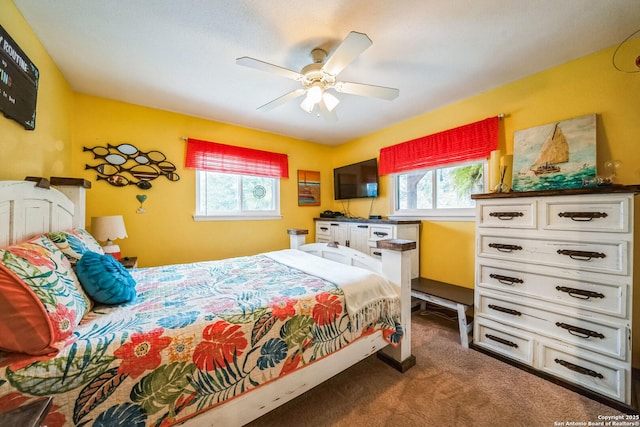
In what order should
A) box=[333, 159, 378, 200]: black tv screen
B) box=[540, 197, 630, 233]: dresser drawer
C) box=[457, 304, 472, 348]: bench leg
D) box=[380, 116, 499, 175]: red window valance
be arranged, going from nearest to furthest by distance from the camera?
box=[540, 197, 630, 233]: dresser drawer
box=[457, 304, 472, 348]: bench leg
box=[380, 116, 499, 175]: red window valance
box=[333, 159, 378, 200]: black tv screen

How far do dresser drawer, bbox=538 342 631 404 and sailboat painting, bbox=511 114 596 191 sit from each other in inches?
45.5

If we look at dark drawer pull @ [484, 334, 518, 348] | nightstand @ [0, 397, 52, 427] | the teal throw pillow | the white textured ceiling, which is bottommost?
dark drawer pull @ [484, 334, 518, 348]

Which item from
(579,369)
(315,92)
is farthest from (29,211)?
(579,369)

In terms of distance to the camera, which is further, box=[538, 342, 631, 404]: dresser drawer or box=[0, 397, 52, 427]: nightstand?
box=[538, 342, 631, 404]: dresser drawer

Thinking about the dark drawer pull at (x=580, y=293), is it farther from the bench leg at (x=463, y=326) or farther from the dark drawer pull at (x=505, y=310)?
the bench leg at (x=463, y=326)

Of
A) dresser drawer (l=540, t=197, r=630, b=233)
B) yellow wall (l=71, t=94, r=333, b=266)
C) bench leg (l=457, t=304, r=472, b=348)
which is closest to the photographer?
dresser drawer (l=540, t=197, r=630, b=233)

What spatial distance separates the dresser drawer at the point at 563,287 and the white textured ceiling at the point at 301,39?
163 cm

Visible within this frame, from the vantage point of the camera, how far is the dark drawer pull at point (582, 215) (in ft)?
4.63

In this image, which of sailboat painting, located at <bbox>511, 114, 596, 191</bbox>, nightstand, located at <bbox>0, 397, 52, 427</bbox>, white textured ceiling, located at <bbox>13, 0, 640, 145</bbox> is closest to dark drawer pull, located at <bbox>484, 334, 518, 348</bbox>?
sailboat painting, located at <bbox>511, 114, 596, 191</bbox>

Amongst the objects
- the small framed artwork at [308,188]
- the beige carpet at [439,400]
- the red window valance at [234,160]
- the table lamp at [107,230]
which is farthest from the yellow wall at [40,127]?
the small framed artwork at [308,188]

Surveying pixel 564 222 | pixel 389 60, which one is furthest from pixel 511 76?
pixel 564 222

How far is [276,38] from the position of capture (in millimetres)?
1602

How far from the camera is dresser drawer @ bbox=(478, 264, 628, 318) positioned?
1.37 metres

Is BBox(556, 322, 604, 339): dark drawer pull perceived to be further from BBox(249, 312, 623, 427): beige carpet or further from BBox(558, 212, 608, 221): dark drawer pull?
BBox(558, 212, 608, 221): dark drawer pull
